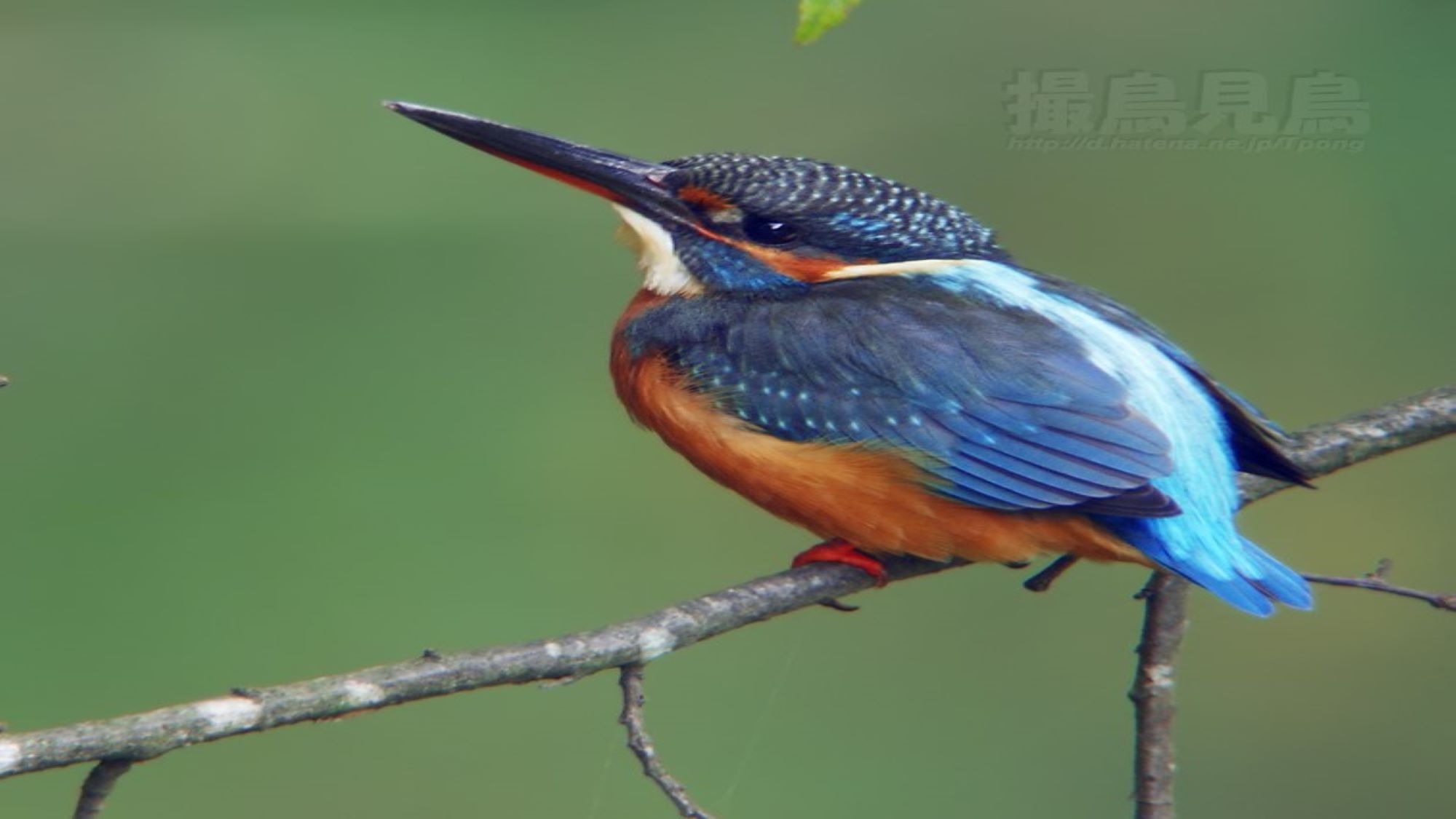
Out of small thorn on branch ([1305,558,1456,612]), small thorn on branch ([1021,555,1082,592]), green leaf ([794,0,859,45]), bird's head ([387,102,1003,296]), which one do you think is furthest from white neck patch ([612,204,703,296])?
green leaf ([794,0,859,45])

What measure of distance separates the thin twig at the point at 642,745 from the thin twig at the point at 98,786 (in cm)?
46

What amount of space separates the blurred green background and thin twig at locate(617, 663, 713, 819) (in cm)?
169

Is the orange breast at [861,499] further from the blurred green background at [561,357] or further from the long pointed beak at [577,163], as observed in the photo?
the blurred green background at [561,357]

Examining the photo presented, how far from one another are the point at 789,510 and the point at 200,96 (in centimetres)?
342

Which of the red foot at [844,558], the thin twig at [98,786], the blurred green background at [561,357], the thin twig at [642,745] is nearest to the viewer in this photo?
the thin twig at [98,786]

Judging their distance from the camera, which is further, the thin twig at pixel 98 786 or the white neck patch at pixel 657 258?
the white neck patch at pixel 657 258

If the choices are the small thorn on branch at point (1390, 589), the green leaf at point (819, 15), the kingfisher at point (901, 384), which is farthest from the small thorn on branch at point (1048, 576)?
the green leaf at point (819, 15)

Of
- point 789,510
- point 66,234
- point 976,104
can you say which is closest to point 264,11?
point 66,234

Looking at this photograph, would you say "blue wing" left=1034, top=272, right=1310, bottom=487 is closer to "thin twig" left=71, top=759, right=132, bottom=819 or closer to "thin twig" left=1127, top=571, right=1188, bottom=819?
"thin twig" left=1127, top=571, right=1188, bottom=819

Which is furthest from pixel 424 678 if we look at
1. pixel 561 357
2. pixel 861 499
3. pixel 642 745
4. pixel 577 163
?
pixel 561 357

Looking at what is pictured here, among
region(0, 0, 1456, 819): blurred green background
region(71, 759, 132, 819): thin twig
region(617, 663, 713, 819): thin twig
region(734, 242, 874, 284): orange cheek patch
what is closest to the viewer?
region(71, 759, 132, 819): thin twig

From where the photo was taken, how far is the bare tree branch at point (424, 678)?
59.6 inches

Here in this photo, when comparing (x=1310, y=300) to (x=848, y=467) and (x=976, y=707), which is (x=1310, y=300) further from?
(x=848, y=467)

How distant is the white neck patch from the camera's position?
7.96 feet
